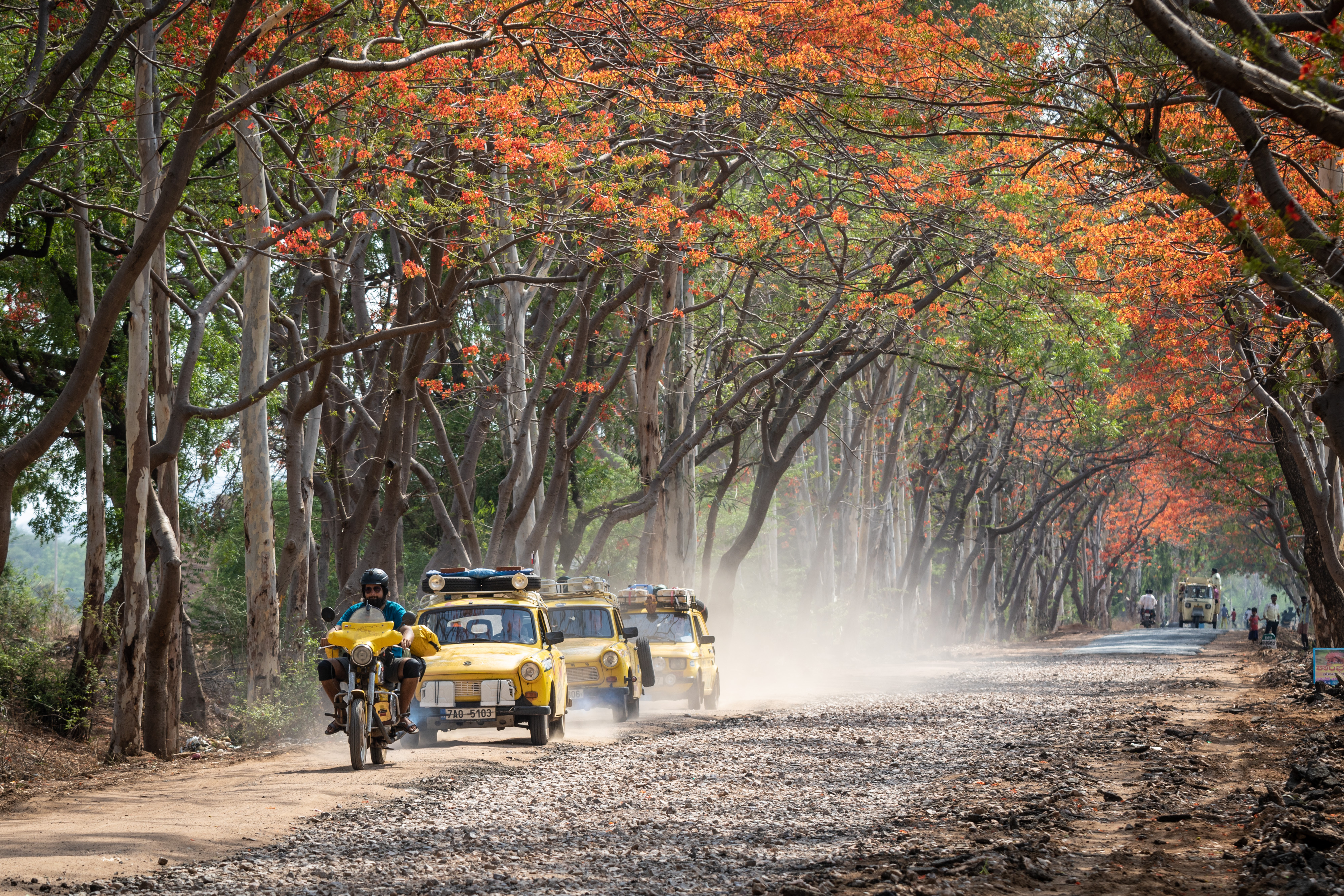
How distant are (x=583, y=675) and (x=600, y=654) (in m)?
0.38

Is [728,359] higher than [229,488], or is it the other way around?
[728,359]

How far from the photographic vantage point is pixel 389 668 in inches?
488

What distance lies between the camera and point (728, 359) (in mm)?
29547

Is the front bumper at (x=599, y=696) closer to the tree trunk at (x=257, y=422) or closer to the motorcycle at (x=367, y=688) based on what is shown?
the tree trunk at (x=257, y=422)

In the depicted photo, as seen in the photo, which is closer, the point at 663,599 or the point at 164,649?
the point at 164,649

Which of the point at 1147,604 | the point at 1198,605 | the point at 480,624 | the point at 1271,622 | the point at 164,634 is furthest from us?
the point at 1198,605

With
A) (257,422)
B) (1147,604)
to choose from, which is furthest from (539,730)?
(1147,604)

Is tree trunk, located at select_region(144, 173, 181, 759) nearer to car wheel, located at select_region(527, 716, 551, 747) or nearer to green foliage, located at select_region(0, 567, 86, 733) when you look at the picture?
green foliage, located at select_region(0, 567, 86, 733)

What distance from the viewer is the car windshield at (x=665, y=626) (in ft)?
66.6

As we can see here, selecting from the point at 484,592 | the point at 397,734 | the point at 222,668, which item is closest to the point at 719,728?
the point at 484,592

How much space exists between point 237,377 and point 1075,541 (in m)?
40.4

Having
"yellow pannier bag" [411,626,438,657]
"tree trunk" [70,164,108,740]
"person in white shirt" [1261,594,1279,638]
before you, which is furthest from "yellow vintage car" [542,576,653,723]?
"person in white shirt" [1261,594,1279,638]

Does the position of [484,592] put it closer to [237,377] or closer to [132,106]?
[132,106]

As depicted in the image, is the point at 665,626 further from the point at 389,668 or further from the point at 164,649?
the point at 389,668
